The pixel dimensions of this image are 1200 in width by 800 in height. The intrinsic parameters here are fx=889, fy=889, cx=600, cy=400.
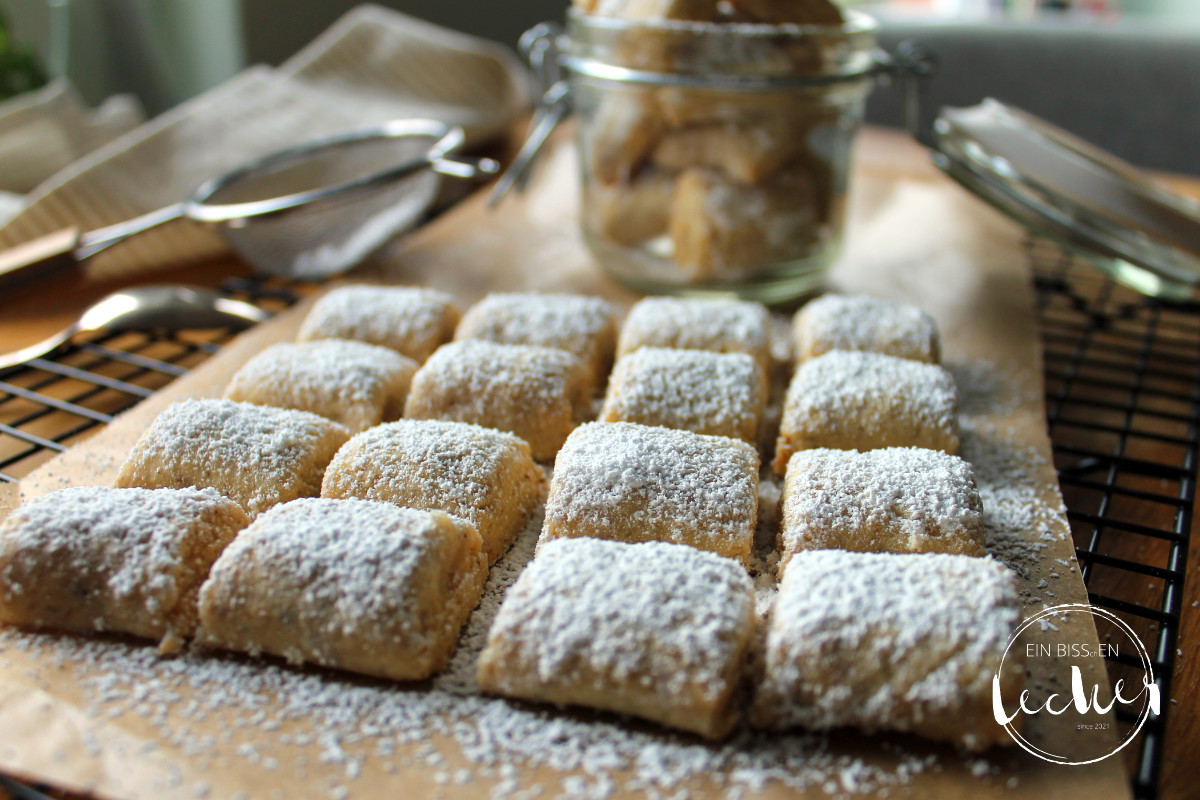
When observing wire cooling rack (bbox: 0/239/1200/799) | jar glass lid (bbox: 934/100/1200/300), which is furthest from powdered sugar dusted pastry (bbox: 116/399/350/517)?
jar glass lid (bbox: 934/100/1200/300)

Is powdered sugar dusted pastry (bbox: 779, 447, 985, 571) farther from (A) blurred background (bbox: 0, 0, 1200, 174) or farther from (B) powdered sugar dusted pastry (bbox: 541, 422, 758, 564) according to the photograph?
(A) blurred background (bbox: 0, 0, 1200, 174)

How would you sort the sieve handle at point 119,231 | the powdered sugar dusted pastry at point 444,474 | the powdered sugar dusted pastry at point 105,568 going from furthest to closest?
the sieve handle at point 119,231 < the powdered sugar dusted pastry at point 444,474 < the powdered sugar dusted pastry at point 105,568

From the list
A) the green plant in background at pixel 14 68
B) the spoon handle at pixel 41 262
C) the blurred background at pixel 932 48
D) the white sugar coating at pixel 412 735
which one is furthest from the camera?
the blurred background at pixel 932 48

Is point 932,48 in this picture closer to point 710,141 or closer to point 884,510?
point 710,141

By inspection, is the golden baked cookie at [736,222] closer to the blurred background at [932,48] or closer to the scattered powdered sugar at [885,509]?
the scattered powdered sugar at [885,509]

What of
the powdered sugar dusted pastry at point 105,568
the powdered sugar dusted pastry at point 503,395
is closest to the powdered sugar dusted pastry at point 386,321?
the powdered sugar dusted pastry at point 503,395

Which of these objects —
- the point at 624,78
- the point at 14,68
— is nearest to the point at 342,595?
the point at 624,78

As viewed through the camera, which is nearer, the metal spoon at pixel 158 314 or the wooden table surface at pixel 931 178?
the wooden table surface at pixel 931 178
